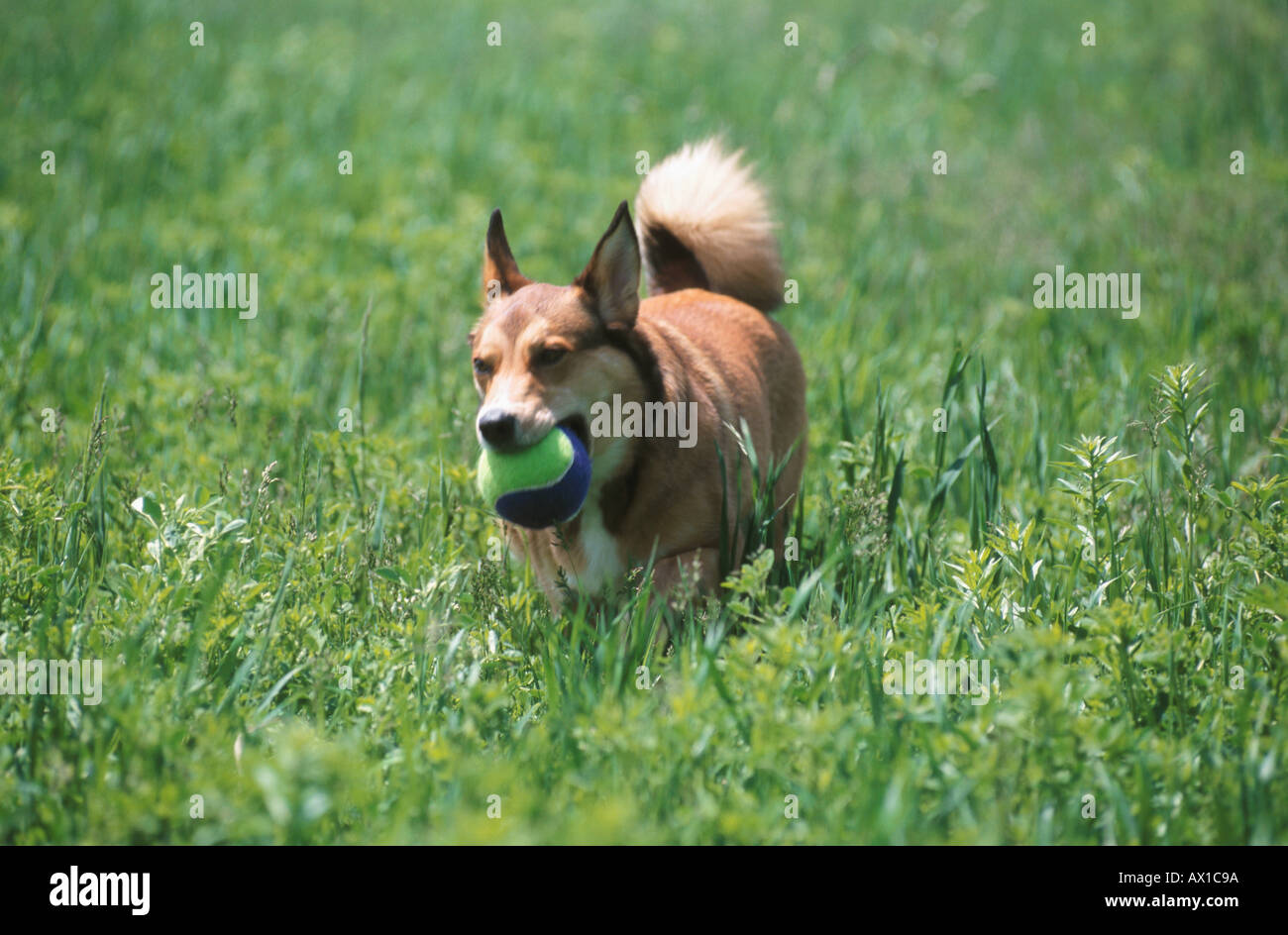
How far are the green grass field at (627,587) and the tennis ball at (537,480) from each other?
28 centimetres

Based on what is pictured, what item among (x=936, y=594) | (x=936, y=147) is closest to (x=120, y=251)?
(x=936, y=594)

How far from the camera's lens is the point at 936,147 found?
9.46 meters

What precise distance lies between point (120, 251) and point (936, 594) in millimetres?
5467

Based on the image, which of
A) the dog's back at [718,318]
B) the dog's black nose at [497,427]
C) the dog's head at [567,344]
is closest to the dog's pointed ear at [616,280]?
the dog's head at [567,344]

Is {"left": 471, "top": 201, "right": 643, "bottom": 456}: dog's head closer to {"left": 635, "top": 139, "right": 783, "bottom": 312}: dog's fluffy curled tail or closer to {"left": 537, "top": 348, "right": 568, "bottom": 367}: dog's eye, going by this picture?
{"left": 537, "top": 348, "right": 568, "bottom": 367}: dog's eye

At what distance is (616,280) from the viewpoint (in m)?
3.80

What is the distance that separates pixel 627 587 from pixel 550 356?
77 centimetres

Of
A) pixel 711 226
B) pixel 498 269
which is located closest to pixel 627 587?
pixel 498 269

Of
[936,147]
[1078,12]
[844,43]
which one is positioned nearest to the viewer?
[936,147]

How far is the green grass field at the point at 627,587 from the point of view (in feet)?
8.29

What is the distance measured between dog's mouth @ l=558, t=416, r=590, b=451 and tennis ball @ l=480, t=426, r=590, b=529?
95mm

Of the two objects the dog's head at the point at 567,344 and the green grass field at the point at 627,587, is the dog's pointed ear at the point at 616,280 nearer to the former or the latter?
the dog's head at the point at 567,344

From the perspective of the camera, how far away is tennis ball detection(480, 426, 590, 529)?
3.41 m

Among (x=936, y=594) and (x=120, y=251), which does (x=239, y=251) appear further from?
Result: (x=936, y=594)
